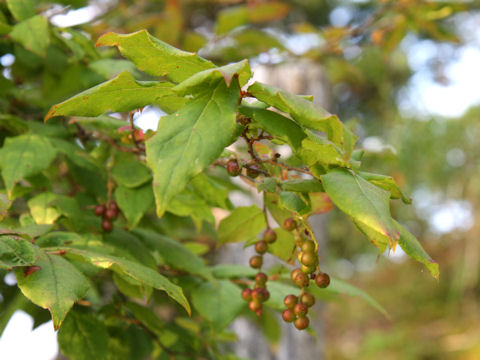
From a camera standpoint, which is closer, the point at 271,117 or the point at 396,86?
the point at 271,117

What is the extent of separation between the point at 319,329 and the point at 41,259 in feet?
5.79

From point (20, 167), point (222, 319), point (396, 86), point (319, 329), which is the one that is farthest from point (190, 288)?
point (396, 86)

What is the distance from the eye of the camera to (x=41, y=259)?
0.53 m

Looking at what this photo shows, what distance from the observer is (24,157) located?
2.38 ft

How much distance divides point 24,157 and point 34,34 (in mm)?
212

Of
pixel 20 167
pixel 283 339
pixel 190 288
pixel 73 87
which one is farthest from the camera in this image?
pixel 283 339

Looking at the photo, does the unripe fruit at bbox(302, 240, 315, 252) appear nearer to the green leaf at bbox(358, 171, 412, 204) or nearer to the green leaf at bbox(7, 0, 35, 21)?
the green leaf at bbox(358, 171, 412, 204)

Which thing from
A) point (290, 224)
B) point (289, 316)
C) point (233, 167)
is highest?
point (233, 167)

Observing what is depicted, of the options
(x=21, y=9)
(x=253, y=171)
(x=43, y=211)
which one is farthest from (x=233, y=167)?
(x=21, y=9)

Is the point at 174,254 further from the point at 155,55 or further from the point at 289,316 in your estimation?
the point at 155,55

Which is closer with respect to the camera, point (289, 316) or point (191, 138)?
point (191, 138)

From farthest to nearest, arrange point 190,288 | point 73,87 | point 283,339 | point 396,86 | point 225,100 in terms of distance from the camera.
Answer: point 396,86, point 283,339, point 73,87, point 190,288, point 225,100

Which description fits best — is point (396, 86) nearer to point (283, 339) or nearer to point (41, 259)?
point (283, 339)

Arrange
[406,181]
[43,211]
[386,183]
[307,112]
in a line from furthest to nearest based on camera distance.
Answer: [406,181], [43,211], [386,183], [307,112]
